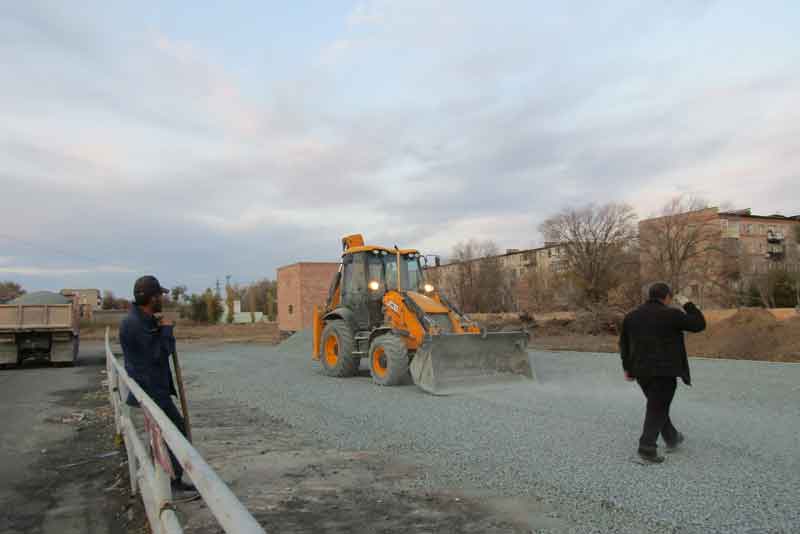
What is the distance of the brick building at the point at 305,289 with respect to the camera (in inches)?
1222

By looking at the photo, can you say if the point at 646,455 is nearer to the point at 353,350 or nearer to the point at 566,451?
the point at 566,451

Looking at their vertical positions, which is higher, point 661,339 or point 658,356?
point 661,339

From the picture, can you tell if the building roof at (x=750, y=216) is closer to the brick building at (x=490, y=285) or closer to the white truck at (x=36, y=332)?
the brick building at (x=490, y=285)

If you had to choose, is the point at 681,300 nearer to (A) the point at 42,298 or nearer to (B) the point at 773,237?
(A) the point at 42,298

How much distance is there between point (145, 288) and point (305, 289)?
26788 mm

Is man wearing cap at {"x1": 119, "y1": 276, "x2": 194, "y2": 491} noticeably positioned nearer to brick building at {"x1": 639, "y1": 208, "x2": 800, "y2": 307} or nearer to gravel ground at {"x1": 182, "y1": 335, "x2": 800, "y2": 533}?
gravel ground at {"x1": 182, "y1": 335, "x2": 800, "y2": 533}

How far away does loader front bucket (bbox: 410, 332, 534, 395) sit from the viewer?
383 inches

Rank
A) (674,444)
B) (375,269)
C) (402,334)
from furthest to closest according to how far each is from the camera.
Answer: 1. (375,269)
2. (402,334)
3. (674,444)

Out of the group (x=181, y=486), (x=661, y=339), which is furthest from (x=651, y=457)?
(x=181, y=486)

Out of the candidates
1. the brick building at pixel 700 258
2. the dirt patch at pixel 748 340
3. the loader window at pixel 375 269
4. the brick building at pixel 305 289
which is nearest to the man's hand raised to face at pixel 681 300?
the loader window at pixel 375 269

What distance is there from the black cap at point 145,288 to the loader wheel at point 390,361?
20.3 ft

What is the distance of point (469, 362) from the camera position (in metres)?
10.2

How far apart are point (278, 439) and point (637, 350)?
158 inches

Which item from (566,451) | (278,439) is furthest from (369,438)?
(566,451)
